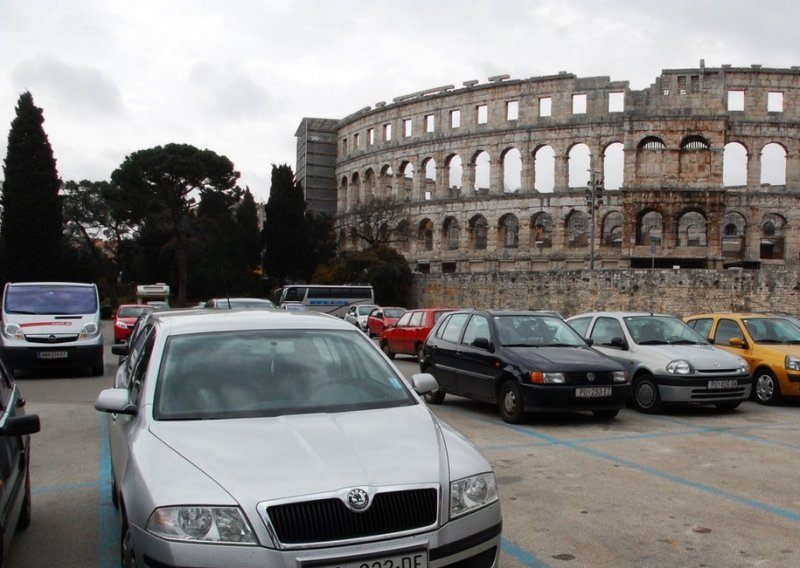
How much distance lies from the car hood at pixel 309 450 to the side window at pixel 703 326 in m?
11.6

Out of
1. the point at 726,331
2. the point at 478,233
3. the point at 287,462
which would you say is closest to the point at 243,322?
the point at 287,462

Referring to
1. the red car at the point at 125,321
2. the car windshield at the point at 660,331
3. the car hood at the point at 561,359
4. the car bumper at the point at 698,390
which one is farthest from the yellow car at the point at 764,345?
the red car at the point at 125,321

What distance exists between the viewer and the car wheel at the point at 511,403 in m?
10.4

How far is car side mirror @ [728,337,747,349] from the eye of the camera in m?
13.2

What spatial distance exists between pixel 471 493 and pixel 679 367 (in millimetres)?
8576

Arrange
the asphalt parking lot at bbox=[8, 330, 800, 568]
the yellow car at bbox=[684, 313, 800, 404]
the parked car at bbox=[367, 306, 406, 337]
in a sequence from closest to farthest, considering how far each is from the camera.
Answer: the asphalt parking lot at bbox=[8, 330, 800, 568]
the yellow car at bbox=[684, 313, 800, 404]
the parked car at bbox=[367, 306, 406, 337]

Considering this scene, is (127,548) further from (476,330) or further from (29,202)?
(29,202)

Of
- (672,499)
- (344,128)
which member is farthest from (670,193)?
(672,499)

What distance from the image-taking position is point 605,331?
13.3 meters

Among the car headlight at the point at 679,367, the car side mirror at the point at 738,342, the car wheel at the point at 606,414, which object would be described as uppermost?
the car side mirror at the point at 738,342

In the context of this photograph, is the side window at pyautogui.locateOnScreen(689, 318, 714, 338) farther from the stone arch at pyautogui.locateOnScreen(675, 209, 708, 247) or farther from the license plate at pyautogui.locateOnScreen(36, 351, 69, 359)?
the stone arch at pyautogui.locateOnScreen(675, 209, 708, 247)

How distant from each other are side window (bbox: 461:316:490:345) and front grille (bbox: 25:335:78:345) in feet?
28.8

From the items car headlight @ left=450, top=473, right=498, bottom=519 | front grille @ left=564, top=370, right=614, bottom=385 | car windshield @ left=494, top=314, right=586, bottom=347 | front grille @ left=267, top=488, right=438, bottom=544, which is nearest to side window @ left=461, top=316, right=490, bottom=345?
car windshield @ left=494, top=314, right=586, bottom=347

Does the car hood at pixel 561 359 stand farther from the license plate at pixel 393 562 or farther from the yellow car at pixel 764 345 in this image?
the license plate at pixel 393 562
